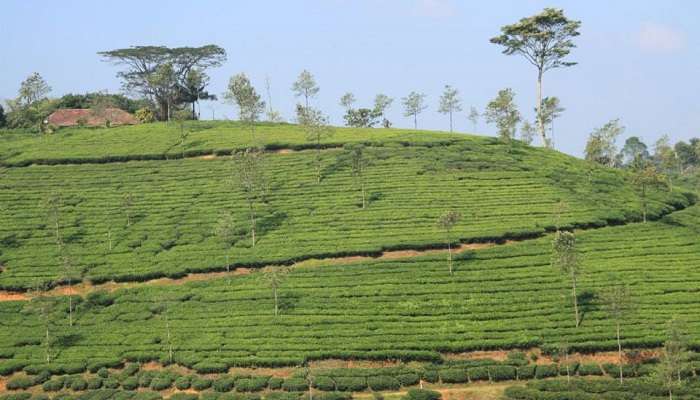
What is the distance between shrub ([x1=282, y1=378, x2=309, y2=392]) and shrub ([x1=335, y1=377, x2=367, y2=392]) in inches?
64.8

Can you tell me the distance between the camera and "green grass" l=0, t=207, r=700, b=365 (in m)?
42.1

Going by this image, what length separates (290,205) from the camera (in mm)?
62750

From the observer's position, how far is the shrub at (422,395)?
36969 millimetres

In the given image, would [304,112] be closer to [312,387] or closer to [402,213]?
[402,213]

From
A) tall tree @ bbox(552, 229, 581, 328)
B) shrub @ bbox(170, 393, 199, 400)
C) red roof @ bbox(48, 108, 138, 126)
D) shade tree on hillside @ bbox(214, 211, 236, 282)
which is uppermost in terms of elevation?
red roof @ bbox(48, 108, 138, 126)

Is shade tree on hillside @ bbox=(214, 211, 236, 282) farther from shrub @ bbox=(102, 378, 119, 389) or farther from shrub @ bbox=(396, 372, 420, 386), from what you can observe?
shrub @ bbox=(396, 372, 420, 386)

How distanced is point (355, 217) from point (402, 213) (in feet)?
11.8

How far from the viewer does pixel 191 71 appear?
107250 mm

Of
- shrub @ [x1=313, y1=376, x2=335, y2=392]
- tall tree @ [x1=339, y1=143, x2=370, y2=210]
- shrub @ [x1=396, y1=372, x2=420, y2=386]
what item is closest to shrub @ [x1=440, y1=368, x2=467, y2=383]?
shrub @ [x1=396, y1=372, x2=420, y2=386]

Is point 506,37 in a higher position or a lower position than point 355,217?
higher

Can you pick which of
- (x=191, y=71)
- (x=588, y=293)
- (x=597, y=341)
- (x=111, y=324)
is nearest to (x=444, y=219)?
(x=588, y=293)

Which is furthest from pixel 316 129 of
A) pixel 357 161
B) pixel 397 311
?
pixel 397 311

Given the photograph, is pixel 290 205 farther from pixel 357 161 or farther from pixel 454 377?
pixel 454 377

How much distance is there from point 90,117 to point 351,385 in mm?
80303
